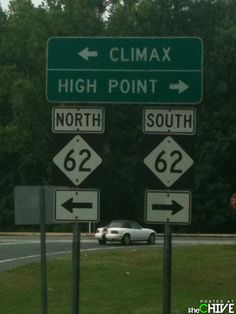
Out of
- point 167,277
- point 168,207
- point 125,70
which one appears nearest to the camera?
point 167,277

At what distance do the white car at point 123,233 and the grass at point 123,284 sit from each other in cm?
1234

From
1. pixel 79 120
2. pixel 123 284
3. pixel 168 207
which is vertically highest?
pixel 79 120

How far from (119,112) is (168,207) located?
59009 millimetres

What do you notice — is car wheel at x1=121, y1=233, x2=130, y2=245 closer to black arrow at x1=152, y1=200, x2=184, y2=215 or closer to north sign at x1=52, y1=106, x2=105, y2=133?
north sign at x1=52, y1=106, x2=105, y2=133

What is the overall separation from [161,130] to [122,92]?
64cm

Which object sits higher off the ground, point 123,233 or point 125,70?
point 125,70

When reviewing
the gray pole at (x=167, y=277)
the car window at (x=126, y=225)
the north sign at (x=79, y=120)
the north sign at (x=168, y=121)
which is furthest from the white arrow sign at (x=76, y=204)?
the car window at (x=126, y=225)

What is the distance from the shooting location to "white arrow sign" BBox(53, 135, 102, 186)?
33.7 ft

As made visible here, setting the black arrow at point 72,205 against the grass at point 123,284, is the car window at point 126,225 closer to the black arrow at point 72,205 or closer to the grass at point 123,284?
the grass at point 123,284

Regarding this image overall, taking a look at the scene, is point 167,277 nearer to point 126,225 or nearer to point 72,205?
point 72,205

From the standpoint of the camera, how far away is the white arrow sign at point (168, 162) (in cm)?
1021

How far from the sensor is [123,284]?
21.2m

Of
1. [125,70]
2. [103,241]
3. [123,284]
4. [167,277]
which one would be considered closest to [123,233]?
[103,241]

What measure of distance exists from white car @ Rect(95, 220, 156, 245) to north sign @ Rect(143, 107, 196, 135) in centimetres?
3278
